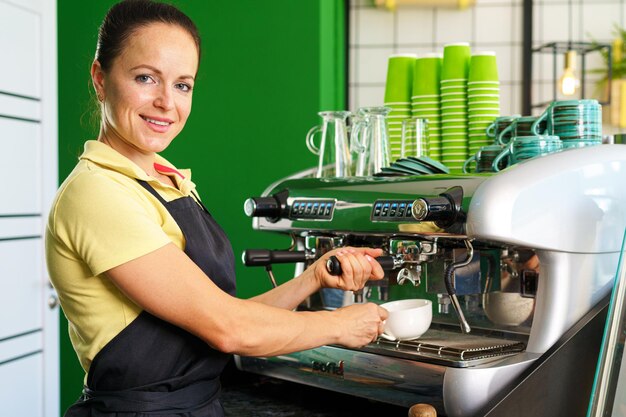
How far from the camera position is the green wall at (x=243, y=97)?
10.0 ft

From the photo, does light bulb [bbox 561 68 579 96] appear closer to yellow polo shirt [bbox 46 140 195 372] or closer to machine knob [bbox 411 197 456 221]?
machine knob [bbox 411 197 456 221]

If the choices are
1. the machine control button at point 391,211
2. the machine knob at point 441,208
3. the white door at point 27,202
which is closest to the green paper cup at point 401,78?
the machine control button at point 391,211

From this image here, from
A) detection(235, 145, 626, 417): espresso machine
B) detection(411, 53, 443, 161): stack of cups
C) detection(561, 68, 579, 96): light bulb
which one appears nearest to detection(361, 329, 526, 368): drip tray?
detection(235, 145, 626, 417): espresso machine

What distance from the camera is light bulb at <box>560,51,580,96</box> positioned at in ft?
14.7

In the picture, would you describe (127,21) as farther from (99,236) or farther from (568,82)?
(568,82)

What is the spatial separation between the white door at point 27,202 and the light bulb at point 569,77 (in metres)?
2.69

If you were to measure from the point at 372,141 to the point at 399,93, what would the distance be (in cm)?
21

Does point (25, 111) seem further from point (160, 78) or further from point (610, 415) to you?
point (610, 415)

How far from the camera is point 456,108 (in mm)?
1906

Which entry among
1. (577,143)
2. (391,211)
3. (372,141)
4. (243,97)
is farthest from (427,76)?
(243,97)

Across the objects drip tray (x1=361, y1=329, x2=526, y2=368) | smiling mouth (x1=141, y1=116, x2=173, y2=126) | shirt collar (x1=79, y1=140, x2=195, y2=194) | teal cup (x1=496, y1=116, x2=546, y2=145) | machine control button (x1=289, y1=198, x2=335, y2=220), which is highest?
teal cup (x1=496, y1=116, x2=546, y2=145)

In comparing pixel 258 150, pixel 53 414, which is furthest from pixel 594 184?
pixel 53 414

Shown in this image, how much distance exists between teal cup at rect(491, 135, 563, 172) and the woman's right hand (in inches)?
17.7

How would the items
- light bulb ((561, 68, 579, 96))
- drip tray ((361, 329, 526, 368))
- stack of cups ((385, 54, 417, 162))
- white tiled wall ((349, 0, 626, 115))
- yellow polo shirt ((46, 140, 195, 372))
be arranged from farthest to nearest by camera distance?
1. white tiled wall ((349, 0, 626, 115))
2. light bulb ((561, 68, 579, 96))
3. stack of cups ((385, 54, 417, 162))
4. drip tray ((361, 329, 526, 368))
5. yellow polo shirt ((46, 140, 195, 372))
